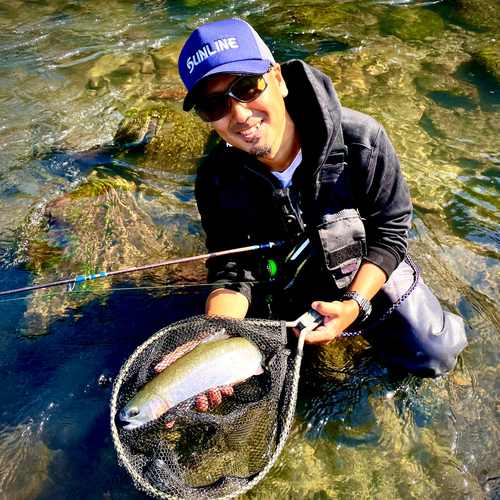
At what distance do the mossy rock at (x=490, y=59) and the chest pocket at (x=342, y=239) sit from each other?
588 centimetres

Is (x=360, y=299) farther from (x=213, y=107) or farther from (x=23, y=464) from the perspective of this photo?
(x=23, y=464)

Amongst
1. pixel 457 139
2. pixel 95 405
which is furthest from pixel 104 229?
pixel 457 139

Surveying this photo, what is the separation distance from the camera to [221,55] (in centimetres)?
279

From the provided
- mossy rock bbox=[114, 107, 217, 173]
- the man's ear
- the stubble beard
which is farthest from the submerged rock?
mossy rock bbox=[114, 107, 217, 173]

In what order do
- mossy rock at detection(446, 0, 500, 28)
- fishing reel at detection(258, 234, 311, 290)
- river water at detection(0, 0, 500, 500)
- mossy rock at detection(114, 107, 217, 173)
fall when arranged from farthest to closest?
mossy rock at detection(446, 0, 500, 28) < mossy rock at detection(114, 107, 217, 173) < fishing reel at detection(258, 234, 311, 290) < river water at detection(0, 0, 500, 500)

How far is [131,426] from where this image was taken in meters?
2.78

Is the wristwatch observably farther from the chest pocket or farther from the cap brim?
the cap brim

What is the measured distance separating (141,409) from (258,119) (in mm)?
1916

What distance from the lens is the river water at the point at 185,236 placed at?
3.51 metres

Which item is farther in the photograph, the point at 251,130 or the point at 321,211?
the point at 321,211

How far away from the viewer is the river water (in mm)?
3510

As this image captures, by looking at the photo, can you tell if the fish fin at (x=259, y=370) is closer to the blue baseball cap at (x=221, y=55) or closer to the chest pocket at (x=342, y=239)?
the chest pocket at (x=342, y=239)

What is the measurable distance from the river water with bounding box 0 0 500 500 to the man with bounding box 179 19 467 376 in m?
0.53

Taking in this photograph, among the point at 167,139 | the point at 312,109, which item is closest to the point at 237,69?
the point at 312,109
